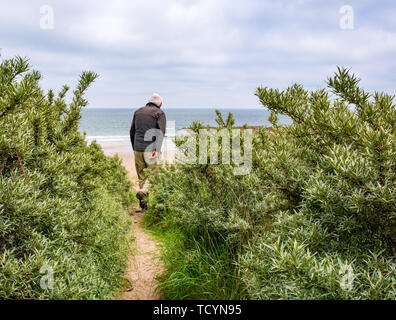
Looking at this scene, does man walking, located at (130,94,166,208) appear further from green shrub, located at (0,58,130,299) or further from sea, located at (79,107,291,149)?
green shrub, located at (0,58,130,299)

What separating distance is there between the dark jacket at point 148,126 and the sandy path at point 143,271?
10.4ft

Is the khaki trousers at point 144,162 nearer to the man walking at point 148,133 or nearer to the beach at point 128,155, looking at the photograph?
the man walking at point 148,133

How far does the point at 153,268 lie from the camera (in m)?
4.15

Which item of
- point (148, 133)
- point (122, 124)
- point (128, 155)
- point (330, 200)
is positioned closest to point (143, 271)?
point (330, 200)

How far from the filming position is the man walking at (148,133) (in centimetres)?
777

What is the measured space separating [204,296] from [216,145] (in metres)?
1.55

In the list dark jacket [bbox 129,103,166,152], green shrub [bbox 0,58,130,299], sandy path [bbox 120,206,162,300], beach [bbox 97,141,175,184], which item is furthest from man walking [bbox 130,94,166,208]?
green shrub [bbox 0,58,130,299]

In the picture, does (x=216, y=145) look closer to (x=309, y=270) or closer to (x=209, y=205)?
(x=209, y=205)

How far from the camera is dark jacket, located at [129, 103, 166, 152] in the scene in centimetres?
777

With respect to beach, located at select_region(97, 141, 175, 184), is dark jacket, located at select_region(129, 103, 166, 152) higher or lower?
higher

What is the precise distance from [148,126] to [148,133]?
0.62ft

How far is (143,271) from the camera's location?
416 cm

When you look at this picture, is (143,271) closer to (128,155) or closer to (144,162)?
(144,162)

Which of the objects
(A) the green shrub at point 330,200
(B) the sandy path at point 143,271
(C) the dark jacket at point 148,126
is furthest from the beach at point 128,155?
(A) the green shrub at point 330,200
